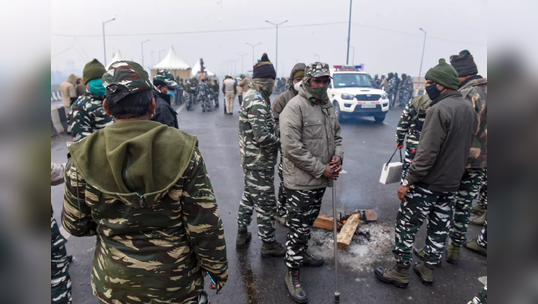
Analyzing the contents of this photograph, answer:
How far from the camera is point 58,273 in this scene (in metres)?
2.47

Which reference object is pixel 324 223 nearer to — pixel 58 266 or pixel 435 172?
pixel 435 172

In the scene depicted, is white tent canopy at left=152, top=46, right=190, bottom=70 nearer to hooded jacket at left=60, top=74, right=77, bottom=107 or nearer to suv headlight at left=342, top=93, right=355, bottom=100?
hooded jacket at left=60, top=74, right=77, bottom=107

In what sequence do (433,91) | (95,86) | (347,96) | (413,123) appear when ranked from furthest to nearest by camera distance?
(347,96) → (413,123) → (95,86) → (433,91)

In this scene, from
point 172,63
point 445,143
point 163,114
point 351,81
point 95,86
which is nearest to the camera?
point 445,143

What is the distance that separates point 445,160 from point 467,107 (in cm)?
49

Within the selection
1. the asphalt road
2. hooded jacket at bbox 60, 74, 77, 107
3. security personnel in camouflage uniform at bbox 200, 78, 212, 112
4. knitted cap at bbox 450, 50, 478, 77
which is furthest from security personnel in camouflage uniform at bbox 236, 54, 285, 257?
security personnel in camouflage uniform at bbox 200, 78, 212, 112

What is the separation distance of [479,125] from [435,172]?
102cm

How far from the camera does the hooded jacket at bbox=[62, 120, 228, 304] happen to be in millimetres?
1391

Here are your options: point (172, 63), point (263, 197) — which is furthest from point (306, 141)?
point (172, 63)

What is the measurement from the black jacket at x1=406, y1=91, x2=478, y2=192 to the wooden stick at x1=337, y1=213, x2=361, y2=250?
4.04 feet

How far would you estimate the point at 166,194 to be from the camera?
1.49m

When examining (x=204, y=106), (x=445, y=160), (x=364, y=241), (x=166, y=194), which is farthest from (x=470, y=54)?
(x=204, y=106)

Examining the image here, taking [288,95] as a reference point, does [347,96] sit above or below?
below
